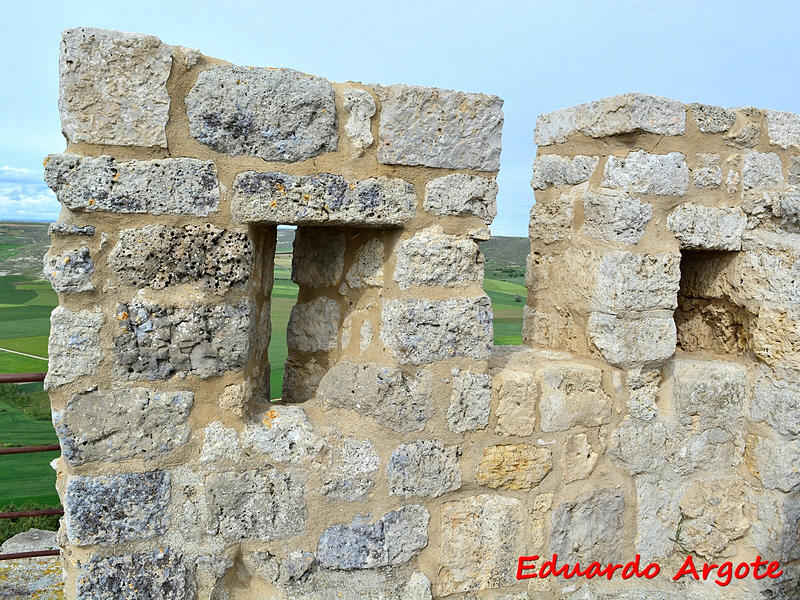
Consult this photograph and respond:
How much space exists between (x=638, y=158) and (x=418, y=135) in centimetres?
101

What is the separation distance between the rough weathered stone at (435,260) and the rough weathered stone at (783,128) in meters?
1.58

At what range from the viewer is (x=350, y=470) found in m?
2.54

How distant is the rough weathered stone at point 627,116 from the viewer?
2830 millimetres

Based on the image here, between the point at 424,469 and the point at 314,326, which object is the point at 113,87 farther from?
the point at 424,469

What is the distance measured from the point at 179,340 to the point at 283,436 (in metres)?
0.51

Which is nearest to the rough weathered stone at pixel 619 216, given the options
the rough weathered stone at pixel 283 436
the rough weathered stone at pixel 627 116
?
the rough weathered stone at pixel 627 116

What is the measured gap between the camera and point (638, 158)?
113 inches

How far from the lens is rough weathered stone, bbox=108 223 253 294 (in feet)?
7.29

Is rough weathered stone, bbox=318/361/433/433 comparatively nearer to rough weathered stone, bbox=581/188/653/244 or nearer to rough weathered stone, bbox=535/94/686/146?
→ rough weathered stone, bbox=581/188/653/244

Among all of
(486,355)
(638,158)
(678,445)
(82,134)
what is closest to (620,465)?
(678,445)

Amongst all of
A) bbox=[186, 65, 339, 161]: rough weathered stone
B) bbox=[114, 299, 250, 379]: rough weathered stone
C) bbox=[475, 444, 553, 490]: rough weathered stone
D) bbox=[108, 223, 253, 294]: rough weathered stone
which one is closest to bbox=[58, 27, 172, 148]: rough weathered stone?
bbox=[186, 65, 339, 161]: rough weathered stone

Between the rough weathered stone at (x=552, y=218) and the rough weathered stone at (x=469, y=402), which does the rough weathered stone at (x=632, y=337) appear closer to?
the rough weathered stone at (x=552, y=218)

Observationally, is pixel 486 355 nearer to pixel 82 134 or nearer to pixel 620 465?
pixel 620 465

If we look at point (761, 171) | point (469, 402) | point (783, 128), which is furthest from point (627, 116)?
point (469, 402)
